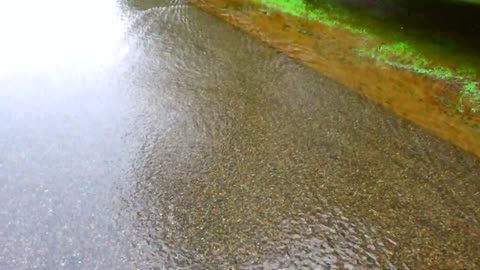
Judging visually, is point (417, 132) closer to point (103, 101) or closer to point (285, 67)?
point (285, 67)

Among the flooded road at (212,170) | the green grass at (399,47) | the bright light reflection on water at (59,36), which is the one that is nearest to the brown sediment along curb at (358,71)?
the green grass at (399,47)

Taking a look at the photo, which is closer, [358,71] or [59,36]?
[358,71]

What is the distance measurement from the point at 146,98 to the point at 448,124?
390cm

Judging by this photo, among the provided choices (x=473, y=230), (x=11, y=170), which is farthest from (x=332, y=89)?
(x=11, y=170)

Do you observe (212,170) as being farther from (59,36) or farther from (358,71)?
(59,36)

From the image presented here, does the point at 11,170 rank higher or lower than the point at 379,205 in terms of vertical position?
lower

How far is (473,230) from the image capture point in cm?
412

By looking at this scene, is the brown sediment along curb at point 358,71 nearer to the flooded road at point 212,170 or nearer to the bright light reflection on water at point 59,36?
the flooded road at point 212,170

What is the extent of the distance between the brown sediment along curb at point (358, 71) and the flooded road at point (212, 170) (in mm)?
283

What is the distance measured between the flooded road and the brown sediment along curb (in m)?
0.28

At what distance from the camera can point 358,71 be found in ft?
22.0

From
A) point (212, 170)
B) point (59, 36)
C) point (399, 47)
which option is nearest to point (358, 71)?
point (399, 47)

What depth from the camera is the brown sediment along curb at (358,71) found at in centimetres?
563

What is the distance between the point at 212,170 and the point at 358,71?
10.3 feet
